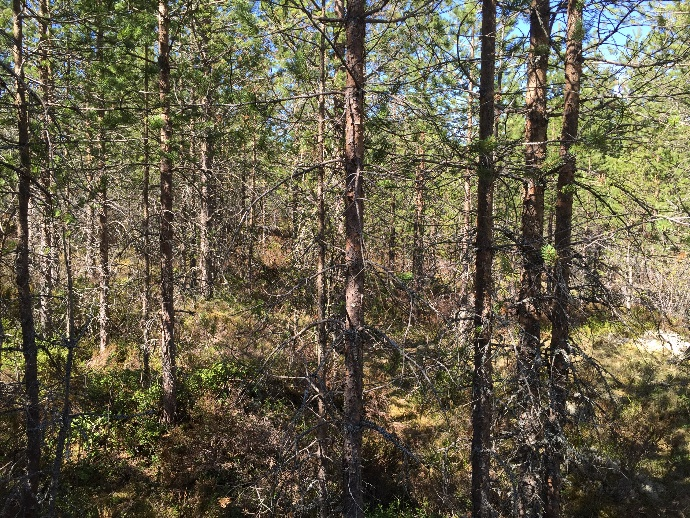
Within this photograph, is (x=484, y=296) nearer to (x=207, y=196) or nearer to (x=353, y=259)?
(x=353, y=259)

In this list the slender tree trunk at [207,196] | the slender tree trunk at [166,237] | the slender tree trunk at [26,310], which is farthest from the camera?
the slender tree trunk at [166,237]

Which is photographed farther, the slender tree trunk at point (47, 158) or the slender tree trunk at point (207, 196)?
the slender tree trunk at point (207, 196)

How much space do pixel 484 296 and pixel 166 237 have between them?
6502 millimetres

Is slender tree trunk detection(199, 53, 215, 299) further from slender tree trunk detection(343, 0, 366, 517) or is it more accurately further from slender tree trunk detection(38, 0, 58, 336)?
slender tree trunk detection(343, 0, 366, 517)

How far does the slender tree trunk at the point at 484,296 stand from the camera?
232 inches

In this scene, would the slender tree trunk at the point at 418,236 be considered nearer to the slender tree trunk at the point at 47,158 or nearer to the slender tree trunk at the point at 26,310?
the slender tree trunk at the point at 47,158

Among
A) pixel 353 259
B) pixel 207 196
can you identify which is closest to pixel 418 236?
pixel 353 259

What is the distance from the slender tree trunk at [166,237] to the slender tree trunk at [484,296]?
5793mm

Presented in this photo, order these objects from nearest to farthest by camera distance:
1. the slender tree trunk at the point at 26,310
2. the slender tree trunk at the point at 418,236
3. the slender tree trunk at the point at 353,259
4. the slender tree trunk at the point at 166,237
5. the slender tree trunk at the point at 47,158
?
the slender tree trunk at the point at 353,259 → the slender tree trunk at the point at 47,158 → the slender tree trunk at the point at 418,236 → the slender tree trunk at the point at 26,310 → the slender tree trunk at the point at 166,237

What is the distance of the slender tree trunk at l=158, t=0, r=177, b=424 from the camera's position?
341 inches

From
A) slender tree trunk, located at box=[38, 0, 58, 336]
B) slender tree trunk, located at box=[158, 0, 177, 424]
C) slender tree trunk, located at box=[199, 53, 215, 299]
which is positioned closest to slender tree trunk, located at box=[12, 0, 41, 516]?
slender tree trunk, located at box=[38, 0, 58, 336]

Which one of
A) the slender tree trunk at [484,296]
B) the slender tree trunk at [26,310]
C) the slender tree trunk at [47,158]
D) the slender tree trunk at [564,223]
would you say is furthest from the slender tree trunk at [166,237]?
Answer: the slender tree trunk at [564,223]

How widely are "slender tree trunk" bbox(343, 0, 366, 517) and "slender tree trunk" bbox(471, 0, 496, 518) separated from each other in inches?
Answer: 83.2

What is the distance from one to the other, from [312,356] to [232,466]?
3475 millimetres
